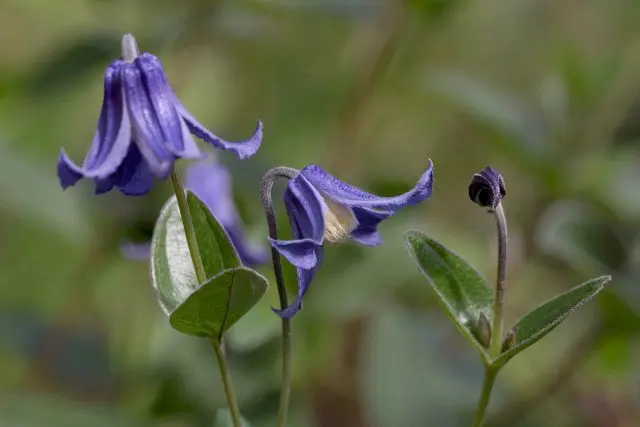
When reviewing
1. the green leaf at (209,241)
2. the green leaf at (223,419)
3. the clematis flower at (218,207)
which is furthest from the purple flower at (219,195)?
the green leaf at (209,241)

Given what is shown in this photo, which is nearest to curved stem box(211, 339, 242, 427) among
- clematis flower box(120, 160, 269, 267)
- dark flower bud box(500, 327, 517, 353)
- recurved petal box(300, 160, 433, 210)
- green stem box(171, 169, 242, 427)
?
green stem box(171, 169, 242, 427)

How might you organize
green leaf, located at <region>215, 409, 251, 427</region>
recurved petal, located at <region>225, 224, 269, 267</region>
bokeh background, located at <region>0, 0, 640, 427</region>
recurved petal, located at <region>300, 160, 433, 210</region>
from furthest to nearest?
bokeh background, located at <region>0, 0, 640, 427</region>
recurved petal, located at <region>225, 224, 269, 267</region>
green leaf, located at <region>215, 409, 251, 427</region>
recurved petal, located at <region>300, 160, 433, 210</region>

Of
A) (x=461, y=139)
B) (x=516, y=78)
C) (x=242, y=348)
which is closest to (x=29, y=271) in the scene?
(x=242, y=348)

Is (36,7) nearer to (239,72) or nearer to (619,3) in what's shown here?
(239,72)

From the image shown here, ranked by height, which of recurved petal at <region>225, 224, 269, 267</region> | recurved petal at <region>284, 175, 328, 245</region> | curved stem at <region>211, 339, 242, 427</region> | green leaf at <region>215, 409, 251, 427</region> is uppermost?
recurved petal at <region>225, 224, 269, 267</region>

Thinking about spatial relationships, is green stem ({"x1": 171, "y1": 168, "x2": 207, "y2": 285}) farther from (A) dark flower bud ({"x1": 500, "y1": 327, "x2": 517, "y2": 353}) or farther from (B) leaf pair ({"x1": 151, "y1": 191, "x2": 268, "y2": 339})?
(A) dark flower bud ({"x1": 500, "y1": 327, "x2": 517, "y2": 353})

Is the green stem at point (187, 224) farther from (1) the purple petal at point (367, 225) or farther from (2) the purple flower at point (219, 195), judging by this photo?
(2) the purple flower at point (219, 195)
